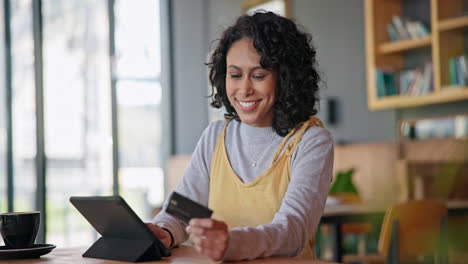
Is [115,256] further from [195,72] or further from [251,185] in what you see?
[195,72]

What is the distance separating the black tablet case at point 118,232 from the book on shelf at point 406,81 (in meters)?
4.23

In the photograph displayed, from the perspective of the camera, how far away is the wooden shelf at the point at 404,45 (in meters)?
5.25

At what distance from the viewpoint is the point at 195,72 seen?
835 centimetres

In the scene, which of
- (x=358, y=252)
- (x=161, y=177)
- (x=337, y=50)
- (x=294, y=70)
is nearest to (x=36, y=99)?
(x=161, y=177)

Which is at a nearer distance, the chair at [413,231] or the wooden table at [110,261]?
the wooden table at [110,261]

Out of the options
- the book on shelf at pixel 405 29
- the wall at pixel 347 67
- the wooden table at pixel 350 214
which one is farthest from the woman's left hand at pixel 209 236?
the wall at pixel 347 67

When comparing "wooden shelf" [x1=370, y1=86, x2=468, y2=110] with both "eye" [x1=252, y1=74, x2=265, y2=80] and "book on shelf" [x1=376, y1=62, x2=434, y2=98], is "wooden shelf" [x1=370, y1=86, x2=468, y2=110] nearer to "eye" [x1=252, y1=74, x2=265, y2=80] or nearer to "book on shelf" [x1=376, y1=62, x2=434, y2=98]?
"book on shelf" [x1=376, y1=62, x2=434, y2=98]

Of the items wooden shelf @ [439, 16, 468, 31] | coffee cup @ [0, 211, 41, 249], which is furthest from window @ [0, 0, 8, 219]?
coffee cup @ [0, 211, 41, 249]

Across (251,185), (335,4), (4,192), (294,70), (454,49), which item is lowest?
(4,192)

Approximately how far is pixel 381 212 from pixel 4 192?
4.62 m

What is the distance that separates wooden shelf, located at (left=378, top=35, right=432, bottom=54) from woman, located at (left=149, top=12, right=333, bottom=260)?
3.74 m

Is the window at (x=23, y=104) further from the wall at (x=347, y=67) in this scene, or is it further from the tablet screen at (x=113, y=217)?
the tablet screen at (x=113, y=217)

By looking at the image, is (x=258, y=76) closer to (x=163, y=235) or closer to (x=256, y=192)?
(x=256, y=192)

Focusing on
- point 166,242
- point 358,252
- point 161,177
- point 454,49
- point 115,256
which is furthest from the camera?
point 161,177
